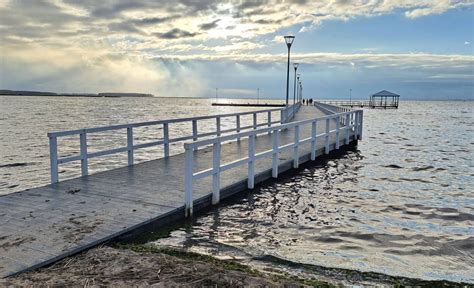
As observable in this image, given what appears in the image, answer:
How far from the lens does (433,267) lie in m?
5.21

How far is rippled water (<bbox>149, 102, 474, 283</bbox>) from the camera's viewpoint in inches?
214

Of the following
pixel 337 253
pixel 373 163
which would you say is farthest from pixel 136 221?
pixel 373 163

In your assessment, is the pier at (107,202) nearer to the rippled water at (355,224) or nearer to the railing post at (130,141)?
the railing post at (130,141)

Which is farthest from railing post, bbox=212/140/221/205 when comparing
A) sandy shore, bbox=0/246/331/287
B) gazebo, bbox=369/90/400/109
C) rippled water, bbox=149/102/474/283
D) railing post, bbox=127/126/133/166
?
gazebo, bbox=369/90/400/109

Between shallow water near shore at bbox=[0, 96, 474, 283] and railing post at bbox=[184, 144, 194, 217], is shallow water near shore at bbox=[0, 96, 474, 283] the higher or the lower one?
the lower one

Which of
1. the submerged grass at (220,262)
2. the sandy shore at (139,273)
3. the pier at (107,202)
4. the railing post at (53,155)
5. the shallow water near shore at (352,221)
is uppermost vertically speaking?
the railing post at (53,155)

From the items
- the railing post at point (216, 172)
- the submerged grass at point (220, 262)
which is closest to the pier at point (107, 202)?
the railing post at point (216, 172)

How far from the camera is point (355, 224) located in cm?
704

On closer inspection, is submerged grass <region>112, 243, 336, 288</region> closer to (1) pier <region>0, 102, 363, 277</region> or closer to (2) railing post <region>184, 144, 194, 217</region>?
(1) pier <region>0, 102, 363, 277</region>

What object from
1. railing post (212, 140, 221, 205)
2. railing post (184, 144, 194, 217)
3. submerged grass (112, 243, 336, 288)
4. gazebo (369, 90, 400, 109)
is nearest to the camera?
submerged grass (112, 243, 336, 288)

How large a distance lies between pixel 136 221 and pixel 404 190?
7125mm

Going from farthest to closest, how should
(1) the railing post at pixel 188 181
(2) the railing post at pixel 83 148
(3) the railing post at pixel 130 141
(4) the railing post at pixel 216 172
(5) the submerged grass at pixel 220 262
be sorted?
(3) the railing post at pixel 130 141
(2) the railing post at pixel 83 148
(4) the railing post at pixel 216 172
(1) the railing post at pixel 188 181
(5) the submerged grass at pixel 220 262

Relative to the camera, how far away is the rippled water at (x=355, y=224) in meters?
5.43

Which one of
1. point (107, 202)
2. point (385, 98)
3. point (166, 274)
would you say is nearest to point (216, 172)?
point (107, 202)
